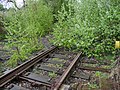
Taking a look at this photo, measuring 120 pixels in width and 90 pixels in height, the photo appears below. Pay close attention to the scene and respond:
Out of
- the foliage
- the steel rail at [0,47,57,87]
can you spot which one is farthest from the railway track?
the foliage

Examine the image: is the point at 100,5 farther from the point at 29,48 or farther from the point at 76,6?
the point at 29,48

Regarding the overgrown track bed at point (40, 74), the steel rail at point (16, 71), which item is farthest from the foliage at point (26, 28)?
the overgrown track bed at point (40, 74)

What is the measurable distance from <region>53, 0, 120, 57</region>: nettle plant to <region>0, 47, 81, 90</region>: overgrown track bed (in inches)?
39.0

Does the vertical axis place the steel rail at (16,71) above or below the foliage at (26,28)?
below

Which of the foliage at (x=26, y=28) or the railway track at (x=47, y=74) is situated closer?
the railway track at (x=47, y=74)

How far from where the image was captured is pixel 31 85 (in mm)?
3639

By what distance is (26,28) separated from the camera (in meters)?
6.98

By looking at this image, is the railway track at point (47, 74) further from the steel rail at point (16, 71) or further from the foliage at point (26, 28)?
the foliage at point (26, 28)

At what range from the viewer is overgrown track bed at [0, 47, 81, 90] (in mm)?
3547

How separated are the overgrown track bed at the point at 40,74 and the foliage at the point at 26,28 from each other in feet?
2.29

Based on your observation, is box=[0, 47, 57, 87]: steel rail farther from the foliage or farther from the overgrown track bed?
the foliage

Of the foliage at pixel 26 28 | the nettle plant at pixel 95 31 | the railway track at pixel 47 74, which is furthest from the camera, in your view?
the nettle plant at pixel 95 31

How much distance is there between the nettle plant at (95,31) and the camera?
232 inches

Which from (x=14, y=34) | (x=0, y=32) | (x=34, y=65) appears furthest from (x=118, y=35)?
(x=0, y=32)
